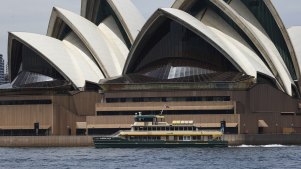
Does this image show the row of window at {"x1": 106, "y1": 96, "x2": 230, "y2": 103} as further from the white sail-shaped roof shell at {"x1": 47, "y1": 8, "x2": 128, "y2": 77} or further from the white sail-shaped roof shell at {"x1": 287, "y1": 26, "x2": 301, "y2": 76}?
the white sail-shaped roof shell at {"x1": 287, "y1": 26, "x2": 301, "y2": 76}

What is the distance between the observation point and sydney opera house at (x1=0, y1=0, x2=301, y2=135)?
106 m

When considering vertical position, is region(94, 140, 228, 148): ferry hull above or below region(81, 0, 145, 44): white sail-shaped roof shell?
below

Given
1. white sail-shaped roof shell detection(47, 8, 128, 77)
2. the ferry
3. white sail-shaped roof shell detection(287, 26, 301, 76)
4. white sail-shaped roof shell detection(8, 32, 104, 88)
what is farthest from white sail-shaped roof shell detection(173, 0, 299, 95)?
the ferry

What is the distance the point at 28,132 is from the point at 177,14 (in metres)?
21.1

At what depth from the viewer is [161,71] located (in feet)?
367

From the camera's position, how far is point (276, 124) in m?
107

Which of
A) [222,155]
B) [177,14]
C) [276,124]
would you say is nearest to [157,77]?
[177,14]

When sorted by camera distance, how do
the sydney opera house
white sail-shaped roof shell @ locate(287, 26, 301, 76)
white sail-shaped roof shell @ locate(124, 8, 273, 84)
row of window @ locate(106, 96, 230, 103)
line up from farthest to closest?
1. white sail-shaped roof shell @ locate(287, 26, 301, 76)
2. white sail-shaped roof shell @ locate(124, 8, 273, 84)
3. the sydney opera house
4. row of window @ locate(106, 96, 230, 103)

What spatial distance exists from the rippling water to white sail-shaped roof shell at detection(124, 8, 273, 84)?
13.5m

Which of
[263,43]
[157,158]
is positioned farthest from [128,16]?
[157,158]

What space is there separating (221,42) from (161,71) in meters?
7.91

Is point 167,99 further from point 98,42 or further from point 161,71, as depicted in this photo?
point 98,42

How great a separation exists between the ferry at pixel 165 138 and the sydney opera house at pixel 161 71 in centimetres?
870

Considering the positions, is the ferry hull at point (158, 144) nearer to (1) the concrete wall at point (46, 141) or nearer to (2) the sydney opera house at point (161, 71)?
(2) the sydney opera house at point (161, 71)
